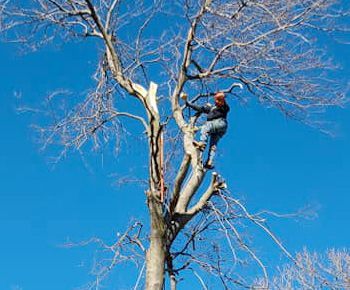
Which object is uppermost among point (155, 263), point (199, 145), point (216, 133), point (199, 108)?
point (199, 108)

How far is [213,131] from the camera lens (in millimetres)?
5375

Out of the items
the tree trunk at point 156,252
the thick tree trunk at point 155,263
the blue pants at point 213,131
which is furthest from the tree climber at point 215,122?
the thick tree trunk at point 155,263

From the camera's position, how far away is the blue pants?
17.5 feet

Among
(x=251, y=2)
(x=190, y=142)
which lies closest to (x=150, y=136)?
(x=190, y=142)

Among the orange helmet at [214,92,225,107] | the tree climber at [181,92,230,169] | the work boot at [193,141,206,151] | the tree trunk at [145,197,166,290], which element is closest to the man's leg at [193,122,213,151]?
the tree climber at [181,92,230,169]

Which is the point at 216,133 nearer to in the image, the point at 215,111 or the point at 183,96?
the point at 215,111

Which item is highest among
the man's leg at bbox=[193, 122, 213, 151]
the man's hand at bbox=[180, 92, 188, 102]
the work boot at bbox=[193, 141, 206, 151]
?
the man's hand at bbox=[180, 92, 188, 102]

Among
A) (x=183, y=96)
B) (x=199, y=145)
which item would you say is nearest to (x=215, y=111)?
(x=183, y=96)

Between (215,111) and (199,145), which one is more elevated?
(215,111)

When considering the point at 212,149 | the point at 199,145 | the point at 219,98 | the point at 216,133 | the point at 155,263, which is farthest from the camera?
the point at 219,98

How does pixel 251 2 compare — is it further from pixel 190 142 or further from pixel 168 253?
pixel 168 253

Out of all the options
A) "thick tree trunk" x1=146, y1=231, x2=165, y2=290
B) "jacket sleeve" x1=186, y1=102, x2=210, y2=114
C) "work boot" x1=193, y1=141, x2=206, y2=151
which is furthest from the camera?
"jacket sleeve" x1=186, y1=102, x2=210, y2=114

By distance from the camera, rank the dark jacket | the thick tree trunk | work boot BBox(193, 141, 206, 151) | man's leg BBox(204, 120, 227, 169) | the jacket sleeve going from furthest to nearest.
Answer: the jacket sleeve, the dark jacket, man's leg BBox(204, 120, 227, 169), work boot BBox(193, 141, 206, 151), the thick tree trunk

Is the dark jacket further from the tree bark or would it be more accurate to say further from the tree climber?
the tree bark
